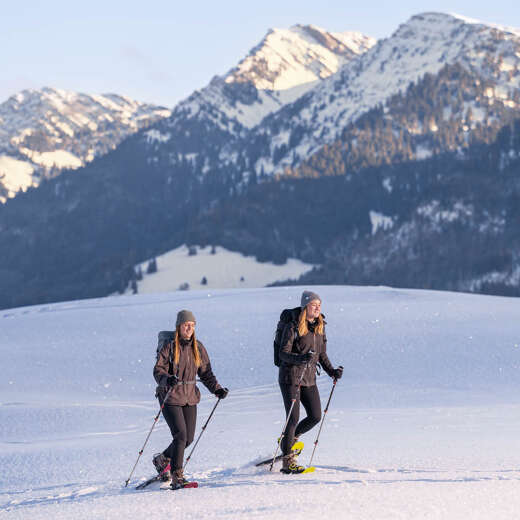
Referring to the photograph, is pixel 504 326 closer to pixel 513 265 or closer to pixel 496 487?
pixel 496 487

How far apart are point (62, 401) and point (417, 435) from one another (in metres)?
8.97

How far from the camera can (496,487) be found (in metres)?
8.05

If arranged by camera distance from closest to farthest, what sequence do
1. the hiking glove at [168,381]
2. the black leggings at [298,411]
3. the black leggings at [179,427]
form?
the hiking glove at [168,381] < the black leggings at [179,427] < the black leggings at [298,411]

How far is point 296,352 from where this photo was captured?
8930mm

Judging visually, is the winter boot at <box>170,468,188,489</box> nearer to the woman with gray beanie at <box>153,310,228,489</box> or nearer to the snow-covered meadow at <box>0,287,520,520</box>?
the woman with gray beanie at <box>153,310,228,489</box>

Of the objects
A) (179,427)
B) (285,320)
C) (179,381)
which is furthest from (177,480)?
(285,320)

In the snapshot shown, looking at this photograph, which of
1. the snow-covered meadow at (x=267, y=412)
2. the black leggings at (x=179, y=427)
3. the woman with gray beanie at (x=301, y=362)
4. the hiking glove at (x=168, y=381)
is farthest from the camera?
the woman with gray beanie at (x=301, y=362)

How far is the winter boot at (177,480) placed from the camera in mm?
8742

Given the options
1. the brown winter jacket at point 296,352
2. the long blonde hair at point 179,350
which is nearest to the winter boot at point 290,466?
the brown winter jacket at point 296,352

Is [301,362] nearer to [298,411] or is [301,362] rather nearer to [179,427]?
[298,411]

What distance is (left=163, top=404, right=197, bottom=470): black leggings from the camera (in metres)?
8.67

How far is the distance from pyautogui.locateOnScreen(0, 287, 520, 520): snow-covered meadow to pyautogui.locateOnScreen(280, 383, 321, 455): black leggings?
17.6 inches

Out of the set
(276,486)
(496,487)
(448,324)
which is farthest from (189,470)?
(448,324)

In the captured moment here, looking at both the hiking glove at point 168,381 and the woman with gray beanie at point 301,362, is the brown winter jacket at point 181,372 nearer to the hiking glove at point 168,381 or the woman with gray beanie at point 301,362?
the hiking glove at point 168,381
